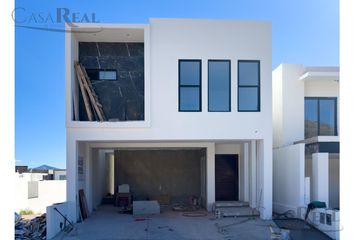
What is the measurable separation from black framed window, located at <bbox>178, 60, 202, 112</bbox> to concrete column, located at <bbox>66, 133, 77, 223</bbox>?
166 inches

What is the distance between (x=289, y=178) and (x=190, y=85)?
5.53 meters

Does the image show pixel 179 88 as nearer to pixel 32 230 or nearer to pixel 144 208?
pixel 144 208

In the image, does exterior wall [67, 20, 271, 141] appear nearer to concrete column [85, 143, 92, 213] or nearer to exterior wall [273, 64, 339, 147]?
concrete column [85, 143, 92, 213]

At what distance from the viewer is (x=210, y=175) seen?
51.3 ft

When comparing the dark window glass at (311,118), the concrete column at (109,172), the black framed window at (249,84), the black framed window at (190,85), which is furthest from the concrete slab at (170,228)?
the concrete column at (109,172)

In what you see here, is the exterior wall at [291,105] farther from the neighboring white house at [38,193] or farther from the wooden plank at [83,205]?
the neighboring white house at [38,193]

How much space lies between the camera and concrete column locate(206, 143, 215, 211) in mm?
15406

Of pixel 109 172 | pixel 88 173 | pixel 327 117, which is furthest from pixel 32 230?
pixel 327 117

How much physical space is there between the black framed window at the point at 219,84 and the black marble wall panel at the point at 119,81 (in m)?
2.97

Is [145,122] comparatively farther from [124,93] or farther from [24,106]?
[24,106]

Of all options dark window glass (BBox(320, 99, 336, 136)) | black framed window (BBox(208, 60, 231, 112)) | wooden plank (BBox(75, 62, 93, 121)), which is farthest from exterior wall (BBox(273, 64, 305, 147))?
wooden plank (BBox(75, 62, 93, 121))
